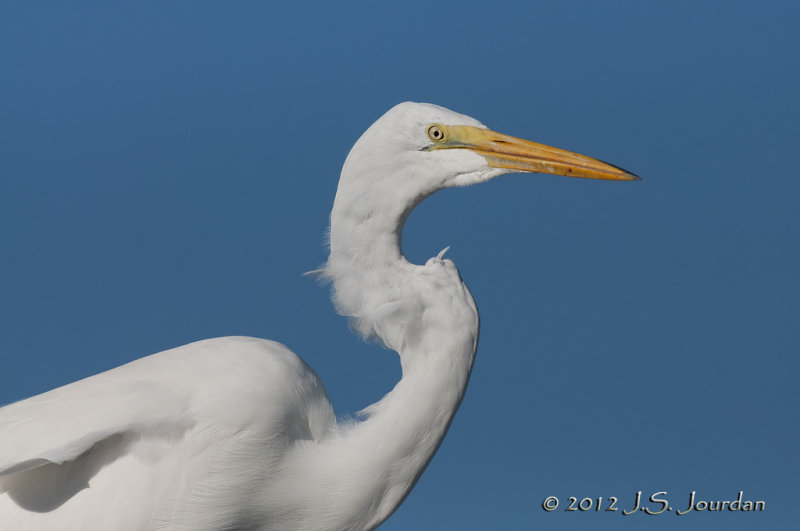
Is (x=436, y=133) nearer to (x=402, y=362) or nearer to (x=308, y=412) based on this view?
(x=402, y=362)

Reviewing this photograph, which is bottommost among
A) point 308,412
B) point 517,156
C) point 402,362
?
point 308,412

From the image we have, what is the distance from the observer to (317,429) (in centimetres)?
280

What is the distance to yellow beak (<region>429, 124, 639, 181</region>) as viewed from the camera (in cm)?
273

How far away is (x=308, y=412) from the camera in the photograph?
9.17 ft

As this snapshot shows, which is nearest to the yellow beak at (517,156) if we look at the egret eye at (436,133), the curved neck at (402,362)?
the egret eye at (436,133)

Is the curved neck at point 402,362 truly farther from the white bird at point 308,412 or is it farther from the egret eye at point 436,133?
the egret eye at point 436,133

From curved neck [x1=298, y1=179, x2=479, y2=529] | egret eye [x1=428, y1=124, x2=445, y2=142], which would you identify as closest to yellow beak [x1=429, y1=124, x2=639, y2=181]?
egret eye [x1=428, y1=124, x2=445, y2=142]

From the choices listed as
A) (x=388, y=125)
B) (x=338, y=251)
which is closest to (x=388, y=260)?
(x=338, y=251)

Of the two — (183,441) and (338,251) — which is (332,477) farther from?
(338,251)

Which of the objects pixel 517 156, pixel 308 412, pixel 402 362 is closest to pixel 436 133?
pixel 517 156

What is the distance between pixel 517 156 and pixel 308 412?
97cm

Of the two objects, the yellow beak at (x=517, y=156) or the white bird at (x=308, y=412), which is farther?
the yellow beak at (x=517, y=156)

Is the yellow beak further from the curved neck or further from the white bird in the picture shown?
the curved neck

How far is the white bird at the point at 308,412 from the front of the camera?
261 cm
